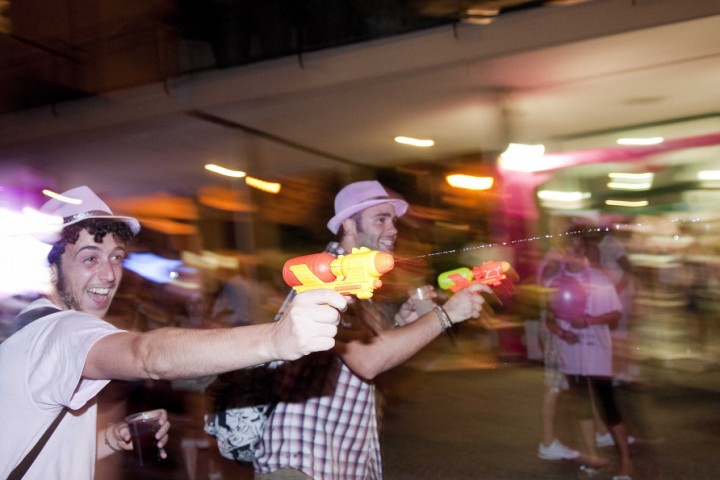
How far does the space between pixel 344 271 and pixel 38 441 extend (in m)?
1.17

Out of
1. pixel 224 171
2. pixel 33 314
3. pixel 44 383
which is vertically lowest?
pixel 44 383

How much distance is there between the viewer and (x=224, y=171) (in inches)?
466

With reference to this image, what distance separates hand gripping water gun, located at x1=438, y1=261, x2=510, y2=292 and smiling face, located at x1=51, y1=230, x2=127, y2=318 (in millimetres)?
1599

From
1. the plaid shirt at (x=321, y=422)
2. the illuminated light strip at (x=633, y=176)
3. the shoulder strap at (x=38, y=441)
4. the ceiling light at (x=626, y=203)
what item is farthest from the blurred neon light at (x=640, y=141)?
the shoulder strap at (x=38, y=441)

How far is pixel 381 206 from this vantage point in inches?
137

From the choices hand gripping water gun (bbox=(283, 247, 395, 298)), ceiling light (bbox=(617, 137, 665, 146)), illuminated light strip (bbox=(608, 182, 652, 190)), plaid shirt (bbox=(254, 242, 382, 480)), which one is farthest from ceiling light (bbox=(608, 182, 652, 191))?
hand gripping water gun (bbox=(283, 247, 395, 298))

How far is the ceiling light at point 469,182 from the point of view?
1045 centimetres

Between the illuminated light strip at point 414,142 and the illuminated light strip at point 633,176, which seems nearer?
the illuminated light strip at point 633,176

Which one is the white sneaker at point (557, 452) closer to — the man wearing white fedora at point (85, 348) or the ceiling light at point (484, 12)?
the ceiling light at point (484, 12)

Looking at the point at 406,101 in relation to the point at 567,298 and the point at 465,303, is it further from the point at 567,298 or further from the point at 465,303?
the point at 465,303

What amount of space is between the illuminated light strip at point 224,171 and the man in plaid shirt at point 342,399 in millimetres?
8215

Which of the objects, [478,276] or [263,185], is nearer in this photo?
[478,276]

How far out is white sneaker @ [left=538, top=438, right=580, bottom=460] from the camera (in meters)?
6.36

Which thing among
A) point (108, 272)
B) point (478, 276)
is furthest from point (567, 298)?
point (108, 272)
